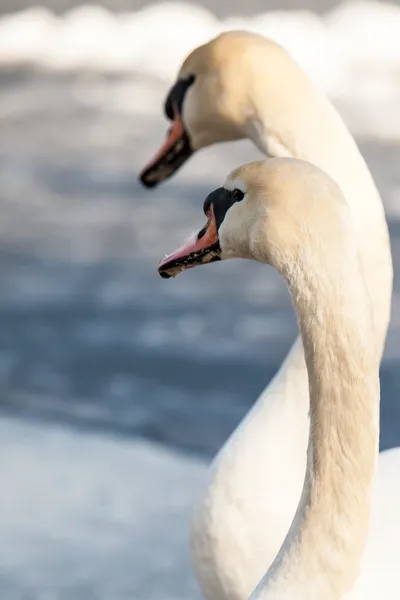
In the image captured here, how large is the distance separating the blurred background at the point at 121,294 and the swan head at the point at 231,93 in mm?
788

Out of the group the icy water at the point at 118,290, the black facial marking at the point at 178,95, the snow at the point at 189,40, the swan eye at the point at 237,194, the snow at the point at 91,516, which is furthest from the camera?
the snow at the point at 189,40

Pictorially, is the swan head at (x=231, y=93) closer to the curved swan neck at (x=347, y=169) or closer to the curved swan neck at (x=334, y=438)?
the curved swan neck at (x=347, y=169)

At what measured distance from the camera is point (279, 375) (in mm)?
1678

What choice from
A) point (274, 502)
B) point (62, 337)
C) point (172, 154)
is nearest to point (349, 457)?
point (274, 502)

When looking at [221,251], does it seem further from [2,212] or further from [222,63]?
[2,212]

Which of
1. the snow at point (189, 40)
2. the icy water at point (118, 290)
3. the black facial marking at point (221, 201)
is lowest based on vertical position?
the icy water at point (118, 290)

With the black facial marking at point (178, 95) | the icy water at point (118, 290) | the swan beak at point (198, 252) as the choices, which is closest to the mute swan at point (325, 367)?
the swan beak at point (198, 252)

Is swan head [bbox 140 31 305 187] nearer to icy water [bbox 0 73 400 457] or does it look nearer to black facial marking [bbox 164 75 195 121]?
black facial marking [bbox 164 75 195 121]

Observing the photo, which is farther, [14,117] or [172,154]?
[14,117]

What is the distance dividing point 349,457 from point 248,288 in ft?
7.18

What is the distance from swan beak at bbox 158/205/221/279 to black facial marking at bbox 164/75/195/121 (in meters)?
0.50

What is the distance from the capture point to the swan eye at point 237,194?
4.19ft

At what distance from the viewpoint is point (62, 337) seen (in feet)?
10.6

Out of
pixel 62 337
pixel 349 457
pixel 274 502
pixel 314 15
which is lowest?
pixel 62 337
